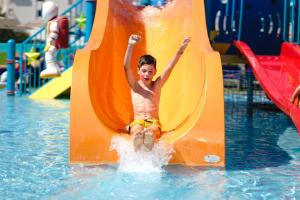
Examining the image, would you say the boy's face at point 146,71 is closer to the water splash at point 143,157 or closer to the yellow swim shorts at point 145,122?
the yellow swim shorts at point 145,122

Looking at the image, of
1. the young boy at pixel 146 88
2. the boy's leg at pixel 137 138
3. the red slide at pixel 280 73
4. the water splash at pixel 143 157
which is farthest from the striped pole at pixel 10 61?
the boy's leg at pixel 137 138

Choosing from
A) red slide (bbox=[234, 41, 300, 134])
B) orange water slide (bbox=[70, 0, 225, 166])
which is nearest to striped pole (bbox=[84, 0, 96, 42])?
orange water slide (bbox=[70, 0, 225, 166])

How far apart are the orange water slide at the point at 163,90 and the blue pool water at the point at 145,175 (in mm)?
164

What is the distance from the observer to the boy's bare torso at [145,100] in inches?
160

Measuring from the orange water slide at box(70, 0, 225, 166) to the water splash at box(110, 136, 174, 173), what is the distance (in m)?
0.07

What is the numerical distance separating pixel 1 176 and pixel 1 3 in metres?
33.1

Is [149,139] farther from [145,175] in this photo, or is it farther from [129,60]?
[129,60]

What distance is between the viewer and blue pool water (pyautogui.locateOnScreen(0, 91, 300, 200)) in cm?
301

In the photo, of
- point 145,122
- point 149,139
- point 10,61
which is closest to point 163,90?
point 145,122

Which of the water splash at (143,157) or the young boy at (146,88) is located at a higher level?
the young boy at (146,88)

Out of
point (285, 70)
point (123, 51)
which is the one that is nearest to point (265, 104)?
point (285, 70)

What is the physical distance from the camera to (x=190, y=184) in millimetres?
3234

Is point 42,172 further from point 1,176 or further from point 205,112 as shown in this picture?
point 205,112

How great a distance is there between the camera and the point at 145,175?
135 inches
